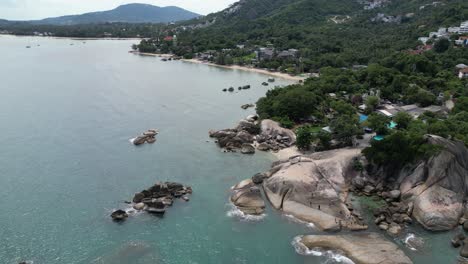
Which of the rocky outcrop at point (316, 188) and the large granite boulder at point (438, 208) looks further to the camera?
the rocky outcrop at point (316, 188)

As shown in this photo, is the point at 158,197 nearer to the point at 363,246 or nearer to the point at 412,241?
the point at 363,246

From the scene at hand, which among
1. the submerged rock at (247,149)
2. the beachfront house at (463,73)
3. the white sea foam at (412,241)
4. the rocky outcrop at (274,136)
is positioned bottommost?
the white sea foam at (412,241)

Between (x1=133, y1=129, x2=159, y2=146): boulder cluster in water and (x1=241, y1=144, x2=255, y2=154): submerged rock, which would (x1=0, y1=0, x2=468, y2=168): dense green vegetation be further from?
(x1=133, y1=129, x2=159, y2=146): boulder cluster in water

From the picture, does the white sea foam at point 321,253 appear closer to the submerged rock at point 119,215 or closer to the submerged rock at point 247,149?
the submerged rock at point 119,215

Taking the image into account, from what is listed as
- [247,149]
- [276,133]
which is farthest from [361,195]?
[276,133]

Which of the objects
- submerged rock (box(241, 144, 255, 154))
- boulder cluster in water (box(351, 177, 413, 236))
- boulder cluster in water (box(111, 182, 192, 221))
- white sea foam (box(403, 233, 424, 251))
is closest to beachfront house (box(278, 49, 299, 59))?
submerged rock (box(241, 144, 255, 154))

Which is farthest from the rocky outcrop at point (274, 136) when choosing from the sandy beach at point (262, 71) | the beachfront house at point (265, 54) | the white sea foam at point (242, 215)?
the beachfront house at point (265, 54)
